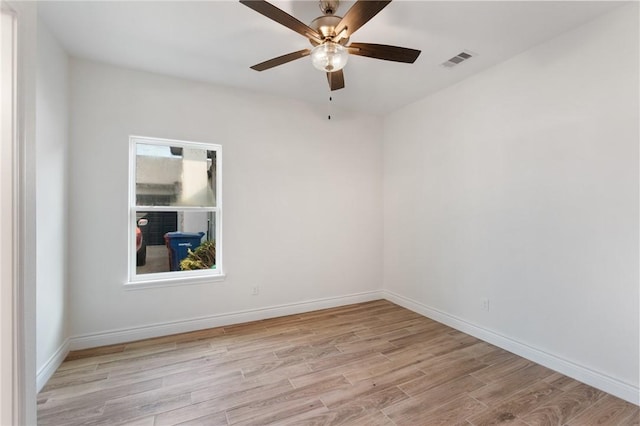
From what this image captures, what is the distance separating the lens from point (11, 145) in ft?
3.59

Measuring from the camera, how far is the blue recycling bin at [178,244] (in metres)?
3.18

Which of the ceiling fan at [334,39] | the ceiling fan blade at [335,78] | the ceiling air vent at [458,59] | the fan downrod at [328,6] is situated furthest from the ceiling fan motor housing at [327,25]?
the ceiling air vent at [458,59]

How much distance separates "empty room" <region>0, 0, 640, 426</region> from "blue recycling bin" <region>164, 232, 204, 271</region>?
0.08 feet

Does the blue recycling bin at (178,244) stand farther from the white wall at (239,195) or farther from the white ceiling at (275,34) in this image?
the white ceiling at (275,34)

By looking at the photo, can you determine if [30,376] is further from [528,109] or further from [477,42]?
[528,109]

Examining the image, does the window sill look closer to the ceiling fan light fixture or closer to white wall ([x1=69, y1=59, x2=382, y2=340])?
white wall ([x1=69, y1=59, x2=382, y2=340])

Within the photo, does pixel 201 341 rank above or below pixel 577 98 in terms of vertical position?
below

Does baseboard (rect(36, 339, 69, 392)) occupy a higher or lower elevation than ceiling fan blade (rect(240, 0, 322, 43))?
lower

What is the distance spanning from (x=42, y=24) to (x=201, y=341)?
3029mm

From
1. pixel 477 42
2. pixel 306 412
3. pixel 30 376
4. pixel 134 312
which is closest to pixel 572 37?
pixel 477 42

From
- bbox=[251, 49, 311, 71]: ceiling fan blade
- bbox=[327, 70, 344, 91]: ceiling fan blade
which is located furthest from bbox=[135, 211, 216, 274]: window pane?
bbox=[327, 70, 344, 91]: ceiling fan blade

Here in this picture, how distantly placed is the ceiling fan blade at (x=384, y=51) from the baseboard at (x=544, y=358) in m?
2.72

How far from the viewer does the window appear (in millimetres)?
2998

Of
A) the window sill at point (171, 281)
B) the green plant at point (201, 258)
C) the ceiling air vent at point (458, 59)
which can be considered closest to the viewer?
the ceiling air vent at point (458, 59)
